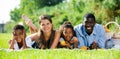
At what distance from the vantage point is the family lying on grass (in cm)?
678

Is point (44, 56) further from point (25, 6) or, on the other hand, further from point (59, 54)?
point (25, 6)

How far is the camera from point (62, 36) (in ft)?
23.1

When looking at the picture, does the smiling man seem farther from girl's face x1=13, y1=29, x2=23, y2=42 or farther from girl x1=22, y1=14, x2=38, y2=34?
girl's face x1=13, y1=29, x2=23, y2=42

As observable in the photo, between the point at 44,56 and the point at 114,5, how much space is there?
1561 centimetres

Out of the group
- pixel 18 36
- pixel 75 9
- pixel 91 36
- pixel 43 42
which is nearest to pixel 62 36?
pixel 43 42

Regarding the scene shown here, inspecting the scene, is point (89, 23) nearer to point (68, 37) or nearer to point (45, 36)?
point (68, 37)

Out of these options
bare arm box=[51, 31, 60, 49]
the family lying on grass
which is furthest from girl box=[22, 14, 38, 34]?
bare arm box=[51, 31, 60, 49]

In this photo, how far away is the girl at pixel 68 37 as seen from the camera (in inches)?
273

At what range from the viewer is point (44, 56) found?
586 centimetres

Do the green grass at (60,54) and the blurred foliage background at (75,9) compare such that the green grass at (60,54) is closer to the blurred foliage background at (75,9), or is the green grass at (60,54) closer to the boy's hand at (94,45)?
the boy's hand at (94,45)

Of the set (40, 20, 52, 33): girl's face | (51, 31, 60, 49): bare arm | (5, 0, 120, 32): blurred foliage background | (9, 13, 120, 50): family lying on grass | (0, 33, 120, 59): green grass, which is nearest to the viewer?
(0, 33, 120, 59): green grass

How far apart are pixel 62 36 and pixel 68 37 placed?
0.36 feet

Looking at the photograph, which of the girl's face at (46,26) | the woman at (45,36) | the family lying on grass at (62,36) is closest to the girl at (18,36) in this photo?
the family lying on grass at (62,36)

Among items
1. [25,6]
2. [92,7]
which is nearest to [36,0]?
[25,6]
